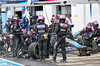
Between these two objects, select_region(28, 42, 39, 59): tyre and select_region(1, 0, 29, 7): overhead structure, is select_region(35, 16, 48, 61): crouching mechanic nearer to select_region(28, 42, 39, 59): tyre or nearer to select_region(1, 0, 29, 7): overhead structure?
select_region(28, 42, 39, 59): tyre

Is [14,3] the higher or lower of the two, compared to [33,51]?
higher

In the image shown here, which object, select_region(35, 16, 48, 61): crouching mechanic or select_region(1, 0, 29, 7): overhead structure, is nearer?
select_region(35, 16, 48, 61): crouching mechanic

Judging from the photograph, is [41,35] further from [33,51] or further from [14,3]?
[14,3]

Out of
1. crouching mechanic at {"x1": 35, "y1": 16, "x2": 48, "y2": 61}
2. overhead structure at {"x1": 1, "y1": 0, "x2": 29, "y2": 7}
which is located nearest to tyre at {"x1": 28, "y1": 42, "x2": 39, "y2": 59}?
crouching mechanic at {"x1": 35, "y1": 16, "x2": 48, "y2": 61}

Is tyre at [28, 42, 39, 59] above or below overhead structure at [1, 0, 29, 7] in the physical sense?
below

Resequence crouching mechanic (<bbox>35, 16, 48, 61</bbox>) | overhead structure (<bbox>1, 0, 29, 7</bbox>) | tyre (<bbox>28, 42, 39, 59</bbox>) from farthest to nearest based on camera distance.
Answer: overhead structure (<bbox>1, 0, 29, 7</bbox>) < tyre (<bbox>28, 42, 39, 59</bbox>) < crouching mechanic (<bbox>35, 16, 48, 61</bbox>)

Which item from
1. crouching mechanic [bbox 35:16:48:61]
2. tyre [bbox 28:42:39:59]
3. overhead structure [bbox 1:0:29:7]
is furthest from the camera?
overhead structure [bbox 1:0:29:7]

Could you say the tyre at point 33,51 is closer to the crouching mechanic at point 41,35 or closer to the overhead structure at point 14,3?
the crouching mechanic at point 41,35

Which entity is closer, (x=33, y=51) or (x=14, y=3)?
(x=33, y=51)

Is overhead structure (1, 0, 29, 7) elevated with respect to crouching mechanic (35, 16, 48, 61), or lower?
elevated

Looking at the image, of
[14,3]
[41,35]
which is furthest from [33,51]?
[14,3]

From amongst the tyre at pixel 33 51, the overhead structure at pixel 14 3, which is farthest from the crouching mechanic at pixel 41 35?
the overhead structure at pixel 14 3

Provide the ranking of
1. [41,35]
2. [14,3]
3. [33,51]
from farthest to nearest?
1. [14,3]
2. [33,51]
3. [41,35]

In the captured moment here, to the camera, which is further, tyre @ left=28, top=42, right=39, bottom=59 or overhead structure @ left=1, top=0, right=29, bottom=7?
overhead structure @ left=1, top=0, right=29, bottom=7
